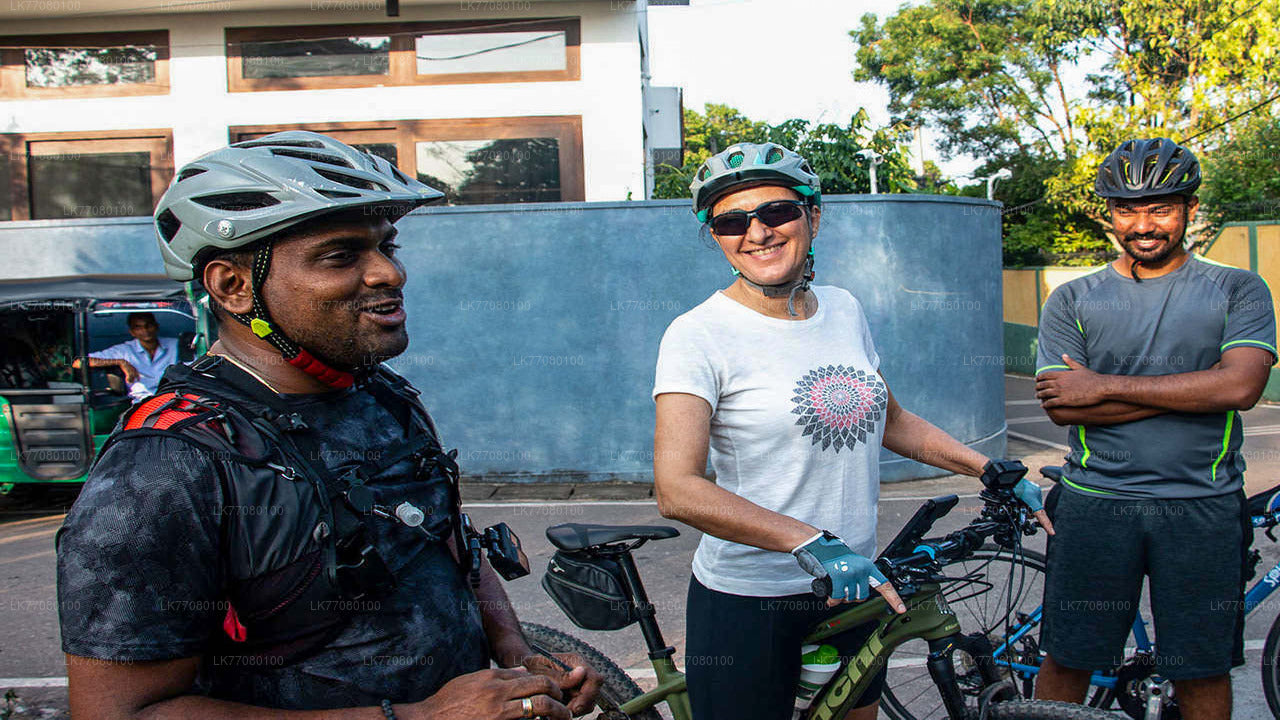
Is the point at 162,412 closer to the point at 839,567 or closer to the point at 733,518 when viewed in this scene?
the point at 733,518

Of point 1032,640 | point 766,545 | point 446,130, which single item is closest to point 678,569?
point 1032,640

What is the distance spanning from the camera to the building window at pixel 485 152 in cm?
1097

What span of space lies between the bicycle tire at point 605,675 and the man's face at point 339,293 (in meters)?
1.63

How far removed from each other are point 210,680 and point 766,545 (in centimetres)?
110

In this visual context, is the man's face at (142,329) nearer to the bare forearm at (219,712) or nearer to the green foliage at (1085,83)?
the bare forearm at (219,712)

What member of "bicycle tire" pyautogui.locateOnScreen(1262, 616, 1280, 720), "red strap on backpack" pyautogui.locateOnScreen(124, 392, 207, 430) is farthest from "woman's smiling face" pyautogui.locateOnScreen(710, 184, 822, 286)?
"bicycle tire" pyautogui.locateOnScreen(1262, 616, 1280, 720)

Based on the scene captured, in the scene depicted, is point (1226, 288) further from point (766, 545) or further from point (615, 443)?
point (615, 443)

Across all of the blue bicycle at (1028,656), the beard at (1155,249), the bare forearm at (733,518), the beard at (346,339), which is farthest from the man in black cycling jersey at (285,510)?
the beard at (1155,249)

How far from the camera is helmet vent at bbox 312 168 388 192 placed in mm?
1593

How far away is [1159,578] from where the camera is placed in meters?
2.79

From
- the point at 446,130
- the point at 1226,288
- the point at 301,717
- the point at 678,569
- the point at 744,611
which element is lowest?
the point at 678,569

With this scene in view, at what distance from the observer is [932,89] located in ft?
102

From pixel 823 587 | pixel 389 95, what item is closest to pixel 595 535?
pixel 823 587

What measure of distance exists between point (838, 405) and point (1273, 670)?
95.1 inches
